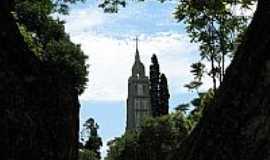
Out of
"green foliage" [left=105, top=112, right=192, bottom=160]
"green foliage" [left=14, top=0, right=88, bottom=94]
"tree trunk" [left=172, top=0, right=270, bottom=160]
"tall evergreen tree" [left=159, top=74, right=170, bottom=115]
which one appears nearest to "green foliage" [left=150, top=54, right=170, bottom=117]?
"tall evergreen tree" [left=159, top=74, right=170, bottom=115]

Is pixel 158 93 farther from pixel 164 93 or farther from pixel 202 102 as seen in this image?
pixel 202 102

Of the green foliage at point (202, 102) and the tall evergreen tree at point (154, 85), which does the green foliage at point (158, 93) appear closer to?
the tall evergreen tree at point (154, 85)

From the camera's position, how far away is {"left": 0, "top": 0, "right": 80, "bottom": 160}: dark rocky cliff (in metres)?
4.23

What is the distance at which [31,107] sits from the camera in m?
4.39

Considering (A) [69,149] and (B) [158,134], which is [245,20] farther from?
(B) [158,134]

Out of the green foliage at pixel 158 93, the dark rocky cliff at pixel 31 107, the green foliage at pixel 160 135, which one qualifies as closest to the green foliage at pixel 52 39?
the green foliage at pixel 160 135

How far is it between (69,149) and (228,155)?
1106mm

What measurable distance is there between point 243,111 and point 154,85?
363 ft

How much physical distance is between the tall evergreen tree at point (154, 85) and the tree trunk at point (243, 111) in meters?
106

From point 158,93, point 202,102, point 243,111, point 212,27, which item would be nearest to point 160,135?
point 158,93

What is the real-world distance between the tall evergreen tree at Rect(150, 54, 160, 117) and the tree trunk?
105614 millimetres

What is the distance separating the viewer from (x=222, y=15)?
987 cm

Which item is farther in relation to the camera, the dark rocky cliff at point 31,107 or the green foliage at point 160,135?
the green foliage at point 160,135

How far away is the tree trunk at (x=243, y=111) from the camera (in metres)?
4.21
